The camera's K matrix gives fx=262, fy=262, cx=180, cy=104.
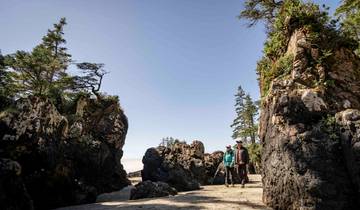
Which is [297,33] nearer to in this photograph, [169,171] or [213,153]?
[169,171]

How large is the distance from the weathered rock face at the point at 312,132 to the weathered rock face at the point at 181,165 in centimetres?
897

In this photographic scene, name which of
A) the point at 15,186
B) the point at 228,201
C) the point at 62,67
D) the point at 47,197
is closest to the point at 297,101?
the point at 228,201

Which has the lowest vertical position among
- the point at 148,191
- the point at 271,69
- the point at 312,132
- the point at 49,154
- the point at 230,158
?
the point at 148,191

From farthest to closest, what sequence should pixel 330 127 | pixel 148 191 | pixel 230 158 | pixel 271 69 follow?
pixel 230 158
pixel 148 191
pixel 271 69
pixel 330 127

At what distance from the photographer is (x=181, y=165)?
771 inches

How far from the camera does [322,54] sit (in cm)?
1027

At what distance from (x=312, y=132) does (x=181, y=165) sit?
12303 millimetres

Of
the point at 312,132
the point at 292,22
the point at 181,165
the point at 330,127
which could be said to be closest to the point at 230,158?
the point at 181,165

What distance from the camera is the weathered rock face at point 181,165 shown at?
1825cm

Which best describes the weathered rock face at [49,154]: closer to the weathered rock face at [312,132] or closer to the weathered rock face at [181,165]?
the weathered rock face at [181,165]

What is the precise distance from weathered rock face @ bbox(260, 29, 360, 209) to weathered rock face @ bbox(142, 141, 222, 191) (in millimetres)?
8968

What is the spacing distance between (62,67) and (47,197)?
2750cm

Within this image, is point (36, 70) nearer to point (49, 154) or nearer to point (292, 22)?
point (49, 154)

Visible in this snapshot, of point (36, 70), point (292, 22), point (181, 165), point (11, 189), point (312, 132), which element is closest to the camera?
point (312, 132)
